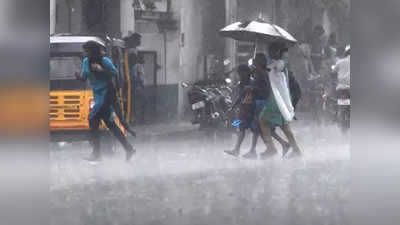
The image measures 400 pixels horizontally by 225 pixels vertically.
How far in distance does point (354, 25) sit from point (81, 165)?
3754 mm

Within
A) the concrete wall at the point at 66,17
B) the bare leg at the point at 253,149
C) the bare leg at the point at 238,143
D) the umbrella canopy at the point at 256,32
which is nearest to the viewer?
the concrete wall at the point at 66,17

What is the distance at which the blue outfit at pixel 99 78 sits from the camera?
761cm

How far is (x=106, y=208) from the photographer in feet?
21.8

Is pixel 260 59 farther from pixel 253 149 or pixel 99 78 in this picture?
pixel 99 78

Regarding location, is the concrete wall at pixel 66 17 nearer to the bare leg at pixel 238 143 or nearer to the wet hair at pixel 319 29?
the bare leg at pixel 238 143

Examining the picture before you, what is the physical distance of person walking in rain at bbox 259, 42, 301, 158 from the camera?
870 cm

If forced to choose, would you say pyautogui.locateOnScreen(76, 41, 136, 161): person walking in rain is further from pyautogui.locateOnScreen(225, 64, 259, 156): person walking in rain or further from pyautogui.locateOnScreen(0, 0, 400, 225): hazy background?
pyautogui.locateOnScreen(0, 0, 400, 225): hazy background

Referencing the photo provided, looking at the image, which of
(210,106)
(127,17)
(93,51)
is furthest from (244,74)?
(93,51)

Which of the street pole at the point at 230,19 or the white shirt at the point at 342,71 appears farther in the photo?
the white shirt at the point at 342,71

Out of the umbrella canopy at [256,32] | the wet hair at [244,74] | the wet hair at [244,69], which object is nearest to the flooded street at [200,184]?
the wet hair at [244,74]

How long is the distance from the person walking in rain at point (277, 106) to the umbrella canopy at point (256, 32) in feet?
0.46

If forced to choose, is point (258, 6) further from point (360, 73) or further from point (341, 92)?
point (360, 73)

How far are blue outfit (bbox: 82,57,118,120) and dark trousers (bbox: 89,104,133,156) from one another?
59 millimetres

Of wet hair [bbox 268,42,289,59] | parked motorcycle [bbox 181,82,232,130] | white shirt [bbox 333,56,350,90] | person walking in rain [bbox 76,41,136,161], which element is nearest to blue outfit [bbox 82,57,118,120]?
person walking in rain [bbox 76,41,136,161]
